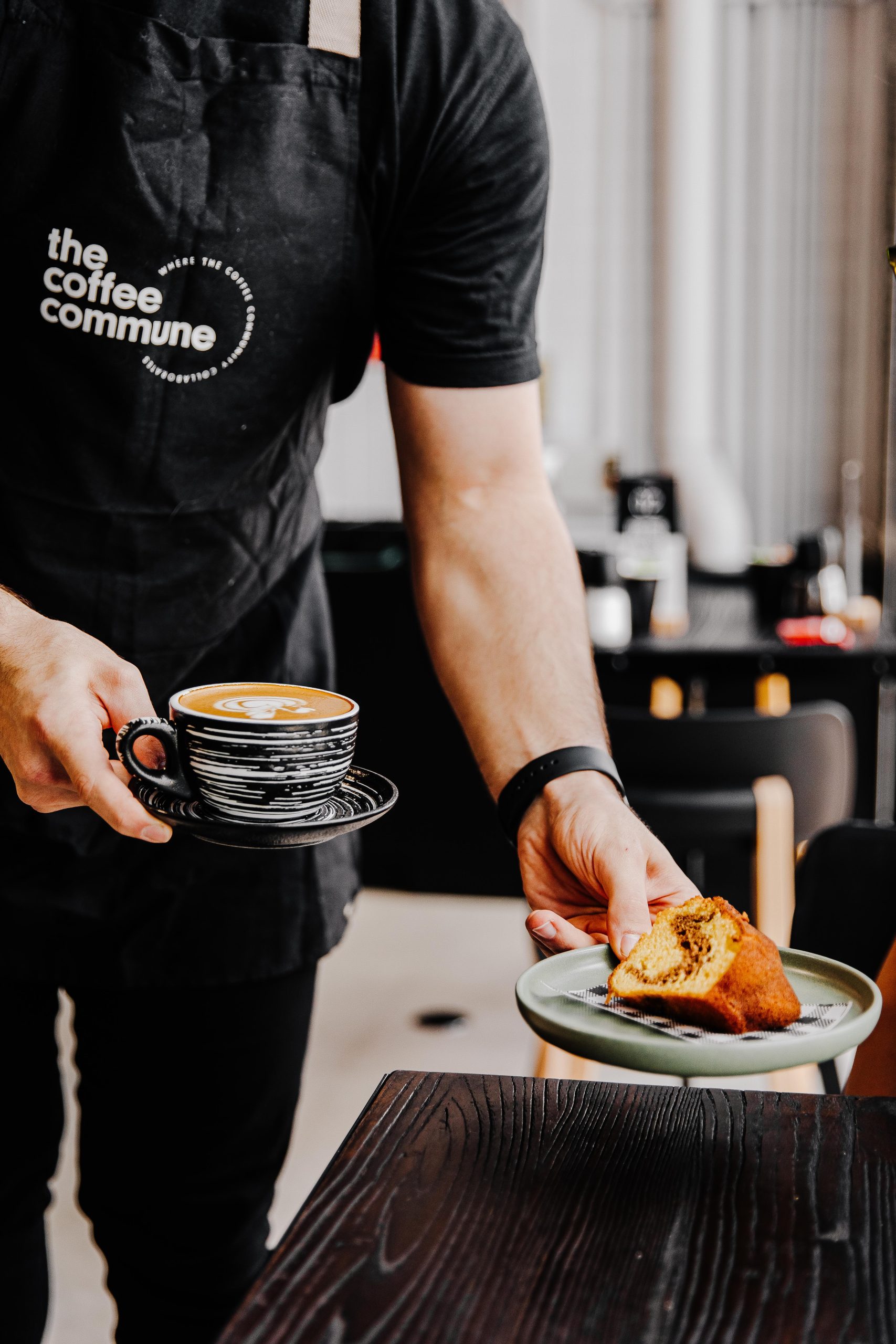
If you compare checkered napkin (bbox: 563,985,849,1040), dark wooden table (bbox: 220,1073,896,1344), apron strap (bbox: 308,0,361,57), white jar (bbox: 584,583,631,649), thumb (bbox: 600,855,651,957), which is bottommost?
white jar (bbox: 584,583,631,649)

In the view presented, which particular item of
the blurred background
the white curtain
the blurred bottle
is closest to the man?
the blurred background

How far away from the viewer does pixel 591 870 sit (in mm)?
895

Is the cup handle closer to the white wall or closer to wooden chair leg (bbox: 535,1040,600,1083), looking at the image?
wooden chair leg (bbox: 535,1040,600,1083)

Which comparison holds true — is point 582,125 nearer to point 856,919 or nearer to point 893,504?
point 893,504

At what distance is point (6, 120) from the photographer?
1022 mm

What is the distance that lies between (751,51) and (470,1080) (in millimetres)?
5281

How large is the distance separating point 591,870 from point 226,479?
513 mm

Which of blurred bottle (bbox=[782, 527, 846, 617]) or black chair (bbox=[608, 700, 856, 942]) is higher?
blurred bottle (bbox=[782, 527, 846, 617])

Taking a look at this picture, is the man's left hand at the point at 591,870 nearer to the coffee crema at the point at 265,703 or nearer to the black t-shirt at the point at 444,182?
the coffee crema at the point at 265,703

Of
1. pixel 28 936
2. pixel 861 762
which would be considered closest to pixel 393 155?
pixel 28 936

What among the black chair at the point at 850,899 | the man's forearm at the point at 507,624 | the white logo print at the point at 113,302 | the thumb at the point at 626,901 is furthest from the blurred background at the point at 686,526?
the white logo print at the point at 113,302

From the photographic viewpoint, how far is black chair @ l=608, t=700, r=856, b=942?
2.14m

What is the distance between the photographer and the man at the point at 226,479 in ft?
3.43

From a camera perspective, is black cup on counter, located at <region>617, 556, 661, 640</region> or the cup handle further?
black cup on counter, located at <region>617, 556, 661, 640</region>
